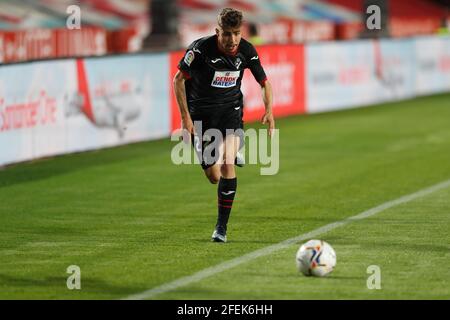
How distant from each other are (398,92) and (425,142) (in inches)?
418

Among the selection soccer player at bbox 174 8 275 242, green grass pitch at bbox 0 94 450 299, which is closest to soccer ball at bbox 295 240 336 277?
green grass pitch at bbox 0 94 450 299

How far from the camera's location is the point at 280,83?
24.5 metres

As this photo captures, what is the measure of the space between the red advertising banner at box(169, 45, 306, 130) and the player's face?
42.2 ft

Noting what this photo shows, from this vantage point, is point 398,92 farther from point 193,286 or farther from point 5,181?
point 193,286

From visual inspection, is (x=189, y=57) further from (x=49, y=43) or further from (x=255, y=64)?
(x=49, y=43)

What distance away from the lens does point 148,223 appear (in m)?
11.7

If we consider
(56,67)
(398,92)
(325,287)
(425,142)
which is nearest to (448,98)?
(398,92)

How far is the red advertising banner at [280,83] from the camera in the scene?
23578 mm

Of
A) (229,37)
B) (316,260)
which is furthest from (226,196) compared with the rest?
(316,260)

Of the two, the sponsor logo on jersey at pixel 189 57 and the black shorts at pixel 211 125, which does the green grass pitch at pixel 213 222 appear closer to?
the black shorts at pixel 211 125

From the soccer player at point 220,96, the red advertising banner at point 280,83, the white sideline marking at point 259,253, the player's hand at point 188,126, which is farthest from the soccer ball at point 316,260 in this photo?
the red advertising banner at point 280,83

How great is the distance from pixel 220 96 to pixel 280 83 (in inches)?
549

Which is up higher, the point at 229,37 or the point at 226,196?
the point at 229,37

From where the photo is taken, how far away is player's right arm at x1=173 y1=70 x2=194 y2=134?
1021 cm
